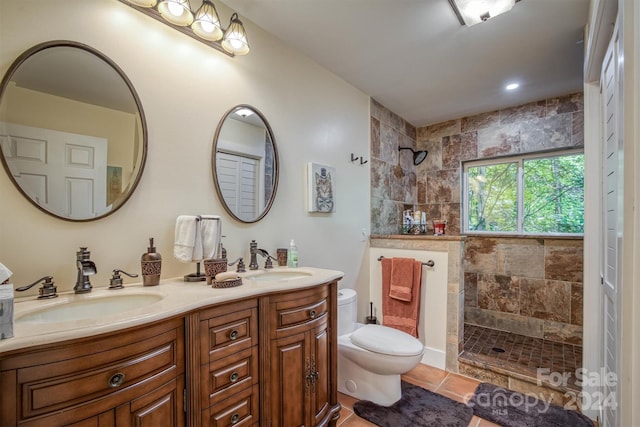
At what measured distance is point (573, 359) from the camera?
2412mm

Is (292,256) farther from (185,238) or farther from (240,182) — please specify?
(185,238)

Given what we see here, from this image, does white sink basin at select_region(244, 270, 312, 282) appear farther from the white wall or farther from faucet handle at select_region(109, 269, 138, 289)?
faucet handle at select_region(109, 269, 138, 289)

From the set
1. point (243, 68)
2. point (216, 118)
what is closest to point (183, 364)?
point (216, 118)

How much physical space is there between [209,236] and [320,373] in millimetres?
946

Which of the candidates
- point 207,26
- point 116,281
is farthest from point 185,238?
point 207,26

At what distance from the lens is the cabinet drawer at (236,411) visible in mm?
1070

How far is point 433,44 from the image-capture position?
2051mm

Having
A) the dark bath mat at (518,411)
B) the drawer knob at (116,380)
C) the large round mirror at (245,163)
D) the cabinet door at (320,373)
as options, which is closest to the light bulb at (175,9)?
the large round mirror at (245,163)

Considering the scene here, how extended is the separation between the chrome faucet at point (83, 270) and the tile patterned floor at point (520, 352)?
104 inches

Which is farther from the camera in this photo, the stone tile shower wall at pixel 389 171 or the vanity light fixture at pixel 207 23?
the stone tile shower wall at pixel 389 171

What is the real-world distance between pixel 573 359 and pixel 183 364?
309 centimetres

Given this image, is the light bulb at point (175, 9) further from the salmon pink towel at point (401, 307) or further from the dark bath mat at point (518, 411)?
the dark bath mat at point (518, 411)

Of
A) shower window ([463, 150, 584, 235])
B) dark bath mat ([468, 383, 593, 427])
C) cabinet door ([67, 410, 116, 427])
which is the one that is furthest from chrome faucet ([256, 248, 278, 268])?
shower window ([463, 150, 584, 235])

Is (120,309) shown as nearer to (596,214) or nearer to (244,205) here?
(244,205)
